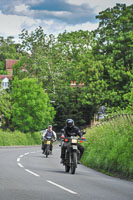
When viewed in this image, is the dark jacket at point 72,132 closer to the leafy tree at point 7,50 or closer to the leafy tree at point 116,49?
the leafy tree at point 116,49

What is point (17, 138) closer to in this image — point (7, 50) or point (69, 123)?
point (69, 123)

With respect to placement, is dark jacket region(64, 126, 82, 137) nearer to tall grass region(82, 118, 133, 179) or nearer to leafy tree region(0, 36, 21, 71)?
tall grass region(82, 118, 133, 179)

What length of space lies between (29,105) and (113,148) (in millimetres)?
40193

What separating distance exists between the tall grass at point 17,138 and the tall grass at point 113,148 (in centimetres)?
2580

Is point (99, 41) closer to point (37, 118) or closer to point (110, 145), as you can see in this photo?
point (37, 118)

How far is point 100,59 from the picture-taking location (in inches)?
2126

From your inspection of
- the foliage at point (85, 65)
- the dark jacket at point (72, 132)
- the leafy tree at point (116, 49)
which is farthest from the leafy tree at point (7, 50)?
the dark jacket at point (72, 132)

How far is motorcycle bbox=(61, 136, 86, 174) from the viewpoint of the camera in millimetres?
15352

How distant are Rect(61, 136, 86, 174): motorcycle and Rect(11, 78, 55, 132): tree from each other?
135 ft

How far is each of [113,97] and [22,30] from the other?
74.4ft

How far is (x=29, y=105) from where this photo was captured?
5744cm

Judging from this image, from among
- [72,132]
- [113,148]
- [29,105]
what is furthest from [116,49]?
[72,132]

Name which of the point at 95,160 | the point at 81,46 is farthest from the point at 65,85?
the point at 95,160

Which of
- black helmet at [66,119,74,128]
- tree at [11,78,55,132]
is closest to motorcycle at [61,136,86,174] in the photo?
black helmet at [66,119,74,128]
